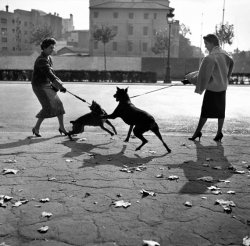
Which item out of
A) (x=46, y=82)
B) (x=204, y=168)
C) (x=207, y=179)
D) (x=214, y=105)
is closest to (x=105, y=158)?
(x=204, y=168)

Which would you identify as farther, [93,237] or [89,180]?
[89,180]

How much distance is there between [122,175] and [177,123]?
4781 millimetres

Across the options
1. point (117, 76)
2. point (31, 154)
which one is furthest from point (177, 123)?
point (117, 76)

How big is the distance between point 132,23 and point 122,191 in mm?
70532

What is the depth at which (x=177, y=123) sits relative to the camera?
900 cm

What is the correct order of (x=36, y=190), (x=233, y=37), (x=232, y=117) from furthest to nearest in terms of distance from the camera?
1. (x=233, y=37)
2. (x=232, y=117)
3. (x=36, y=190)

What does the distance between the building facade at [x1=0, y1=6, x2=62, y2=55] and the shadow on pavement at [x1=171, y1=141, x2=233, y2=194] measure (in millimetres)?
84144

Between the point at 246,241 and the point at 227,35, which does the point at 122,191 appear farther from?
the point at 227,35

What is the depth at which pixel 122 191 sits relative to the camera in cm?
388

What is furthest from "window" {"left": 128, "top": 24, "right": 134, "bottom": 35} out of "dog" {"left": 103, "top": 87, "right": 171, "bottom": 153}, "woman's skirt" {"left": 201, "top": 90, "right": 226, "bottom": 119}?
"dog" {"left": 103, "top": 87, "right": 171, "bottom": 153}

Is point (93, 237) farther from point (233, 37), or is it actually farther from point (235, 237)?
point (233, 37)

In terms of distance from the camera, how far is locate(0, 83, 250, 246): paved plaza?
9.45 feet

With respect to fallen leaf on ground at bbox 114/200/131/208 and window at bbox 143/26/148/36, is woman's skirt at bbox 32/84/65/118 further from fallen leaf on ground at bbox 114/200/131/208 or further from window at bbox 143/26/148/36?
window at bbox 143/26/148/36

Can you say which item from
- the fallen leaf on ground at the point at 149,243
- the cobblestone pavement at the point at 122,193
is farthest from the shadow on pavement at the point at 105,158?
the fallen leaf on ground at the point at 149,243
